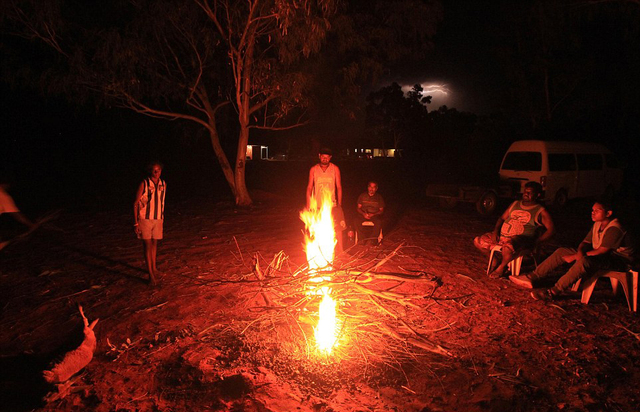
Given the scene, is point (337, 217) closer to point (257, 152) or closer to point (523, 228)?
point (523, 228)

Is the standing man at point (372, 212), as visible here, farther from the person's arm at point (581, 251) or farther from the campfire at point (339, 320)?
the person's arm at point (581, 251)

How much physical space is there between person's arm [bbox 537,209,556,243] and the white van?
6.79 meters

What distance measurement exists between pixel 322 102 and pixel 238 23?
396 centimetres

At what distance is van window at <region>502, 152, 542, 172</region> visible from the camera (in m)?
12.5

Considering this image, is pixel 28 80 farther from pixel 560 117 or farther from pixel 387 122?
pixel 387 122

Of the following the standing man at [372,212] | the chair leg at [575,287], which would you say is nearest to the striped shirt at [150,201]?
the standing man at [372,212]

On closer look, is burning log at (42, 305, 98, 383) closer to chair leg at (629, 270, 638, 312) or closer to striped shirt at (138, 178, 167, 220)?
striped shirt at (138, 178, 167, 220)

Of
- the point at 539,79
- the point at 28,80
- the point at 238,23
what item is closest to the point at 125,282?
the point at 238,23

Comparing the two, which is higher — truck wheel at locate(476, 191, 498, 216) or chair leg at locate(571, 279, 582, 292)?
truck wheel at locate(476, 191, 498, 216)

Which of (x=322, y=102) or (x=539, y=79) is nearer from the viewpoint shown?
(x=322, y=102)

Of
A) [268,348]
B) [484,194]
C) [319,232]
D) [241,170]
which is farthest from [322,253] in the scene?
[241,170]

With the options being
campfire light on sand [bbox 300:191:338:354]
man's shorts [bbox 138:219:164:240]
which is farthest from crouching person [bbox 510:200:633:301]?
man's shorts [bbox 138:219:164:240]

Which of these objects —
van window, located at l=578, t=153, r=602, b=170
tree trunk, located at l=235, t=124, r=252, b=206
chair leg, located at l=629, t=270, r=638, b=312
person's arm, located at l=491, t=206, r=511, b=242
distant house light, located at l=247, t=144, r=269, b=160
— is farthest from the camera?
distant house light, located at l=247, t=144, r=269, b=160

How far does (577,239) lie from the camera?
904cm
